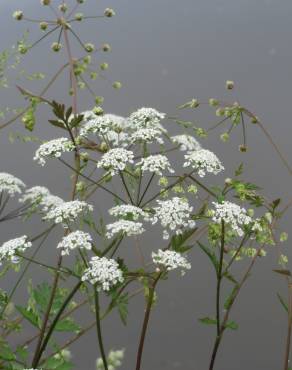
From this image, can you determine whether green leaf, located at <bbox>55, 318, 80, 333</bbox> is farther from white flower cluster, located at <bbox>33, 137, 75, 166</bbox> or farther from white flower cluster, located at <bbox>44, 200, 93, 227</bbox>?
white flower cluster, located at <bbox>33, 137, 75, 166</bbox>

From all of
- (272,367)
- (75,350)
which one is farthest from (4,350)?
(272,367)

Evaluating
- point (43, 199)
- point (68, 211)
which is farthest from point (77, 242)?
point (43, 199)

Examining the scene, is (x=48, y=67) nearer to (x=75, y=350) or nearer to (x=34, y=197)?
(x=34, y=197)

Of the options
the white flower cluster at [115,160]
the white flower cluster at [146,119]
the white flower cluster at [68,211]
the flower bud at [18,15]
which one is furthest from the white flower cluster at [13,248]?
the flower bud at [18,15]

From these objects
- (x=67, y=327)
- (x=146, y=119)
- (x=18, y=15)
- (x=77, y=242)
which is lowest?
(x=67, y=327)

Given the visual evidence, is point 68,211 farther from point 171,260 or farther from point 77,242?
point 171,260
